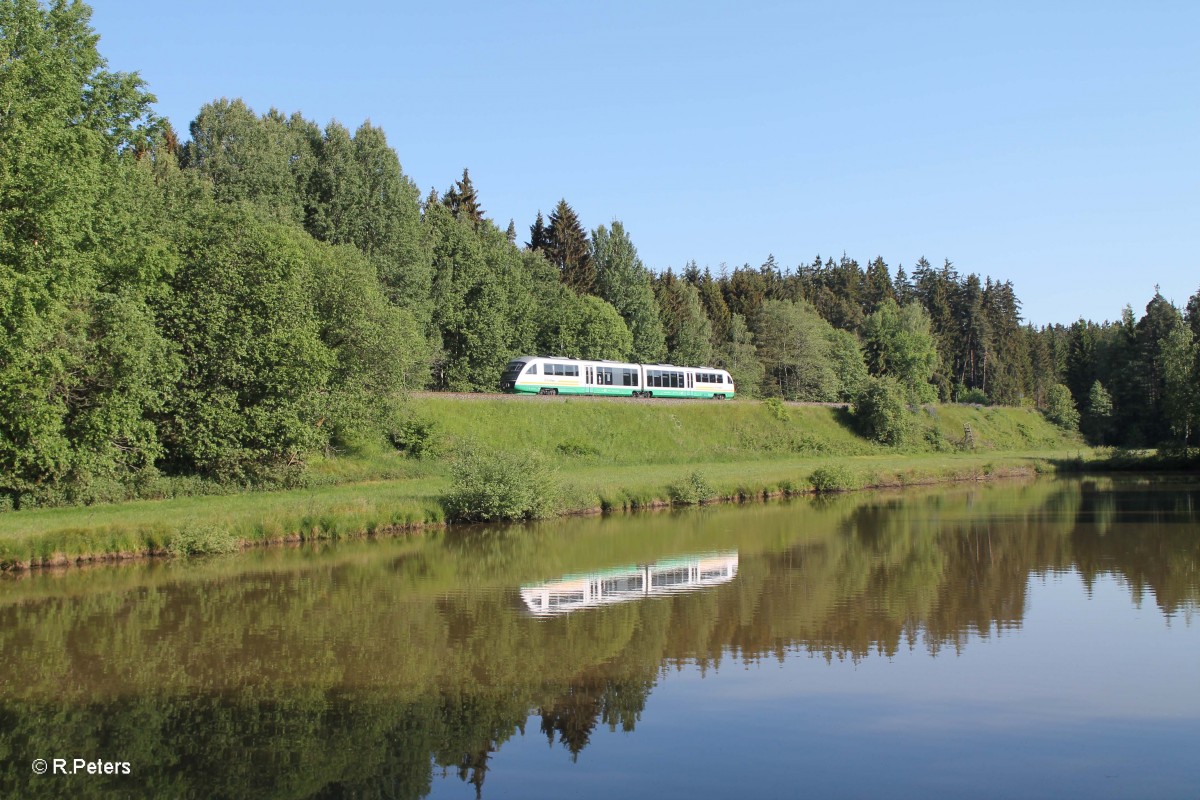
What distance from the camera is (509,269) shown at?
70.6 m

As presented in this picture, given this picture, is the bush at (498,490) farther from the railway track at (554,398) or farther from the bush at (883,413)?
the bush at (883,413)

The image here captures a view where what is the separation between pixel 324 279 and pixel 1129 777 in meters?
37.3

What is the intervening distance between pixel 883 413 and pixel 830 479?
25195 millimetres

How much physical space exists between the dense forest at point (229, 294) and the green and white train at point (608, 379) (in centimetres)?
586

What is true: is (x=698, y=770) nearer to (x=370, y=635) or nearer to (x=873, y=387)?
(x=370, y=635)

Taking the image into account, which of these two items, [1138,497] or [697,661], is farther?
[1138,497]

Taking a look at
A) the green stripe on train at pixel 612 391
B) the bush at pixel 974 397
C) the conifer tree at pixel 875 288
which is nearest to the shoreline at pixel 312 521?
the green stripe on train at pixel 612 391

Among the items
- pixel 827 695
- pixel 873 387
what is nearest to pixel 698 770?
pixel 827 695

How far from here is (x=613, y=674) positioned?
1560cm

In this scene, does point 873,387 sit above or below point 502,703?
above

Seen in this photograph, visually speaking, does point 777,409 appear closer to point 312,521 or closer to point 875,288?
point 312,521

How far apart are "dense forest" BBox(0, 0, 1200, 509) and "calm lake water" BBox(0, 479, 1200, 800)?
766cm
